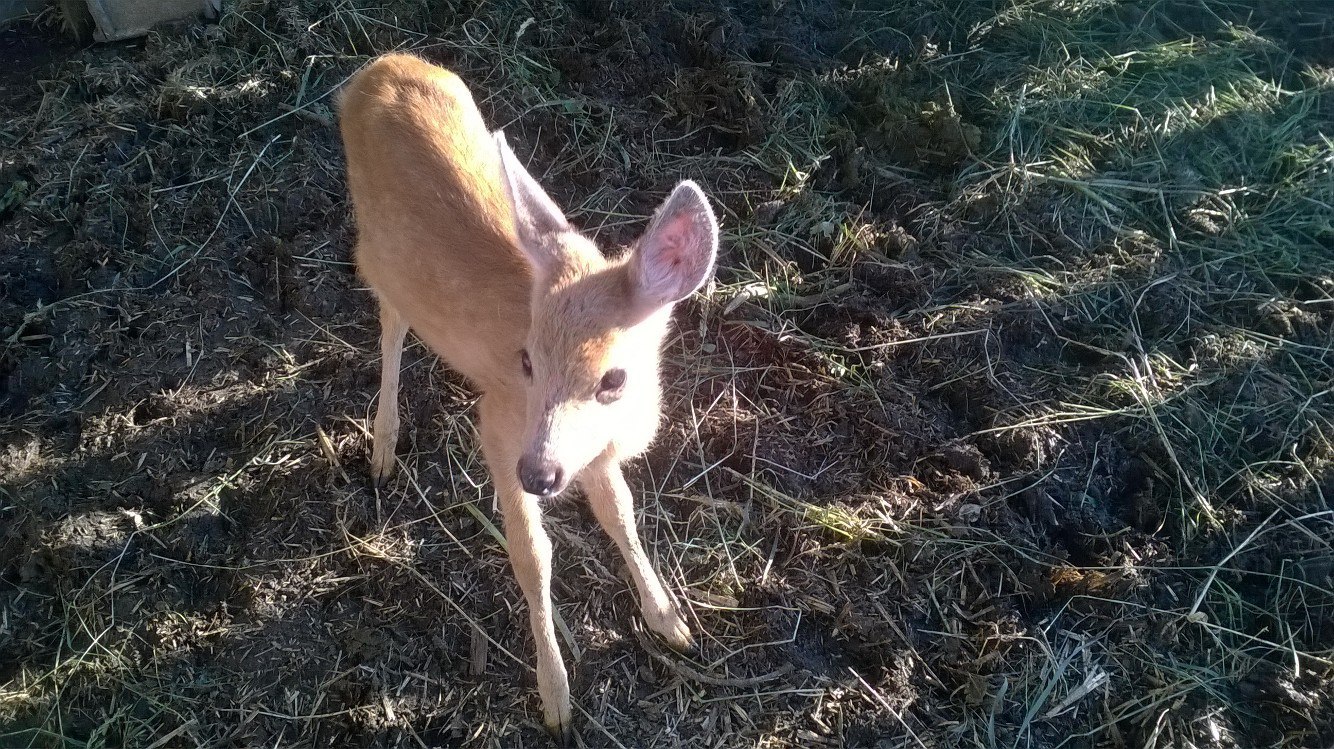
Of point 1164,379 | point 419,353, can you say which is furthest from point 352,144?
point 1164,379

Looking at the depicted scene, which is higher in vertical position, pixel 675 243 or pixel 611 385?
pixel 675 243

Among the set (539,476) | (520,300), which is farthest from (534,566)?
(520,300)

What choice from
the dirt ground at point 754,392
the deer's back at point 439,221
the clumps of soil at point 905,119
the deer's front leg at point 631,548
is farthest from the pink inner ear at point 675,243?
the clumps of soil at point 905,119

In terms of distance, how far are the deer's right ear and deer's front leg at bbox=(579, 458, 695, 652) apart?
86 cm

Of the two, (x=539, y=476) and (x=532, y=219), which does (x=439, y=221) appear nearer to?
(x=532, y=219)

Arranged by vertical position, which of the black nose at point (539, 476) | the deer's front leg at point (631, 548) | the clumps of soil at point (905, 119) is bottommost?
the deer's front leg at point (631, 548)

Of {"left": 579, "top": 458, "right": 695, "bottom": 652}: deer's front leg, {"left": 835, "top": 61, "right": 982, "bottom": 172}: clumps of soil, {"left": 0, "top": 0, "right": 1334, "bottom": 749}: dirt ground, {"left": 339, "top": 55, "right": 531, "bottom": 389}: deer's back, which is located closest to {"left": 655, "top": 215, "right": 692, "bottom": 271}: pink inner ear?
{"left": 339, "top": 55, "right": 531, "bottom": 389}: deer's back

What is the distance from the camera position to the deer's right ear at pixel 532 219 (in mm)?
2861

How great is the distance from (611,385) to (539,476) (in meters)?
0.44

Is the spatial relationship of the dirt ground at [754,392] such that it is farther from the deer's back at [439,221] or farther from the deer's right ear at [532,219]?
the deer's right ear at [532,219]

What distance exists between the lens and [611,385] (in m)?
2.78

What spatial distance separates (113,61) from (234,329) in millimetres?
2372

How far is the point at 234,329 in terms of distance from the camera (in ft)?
13.5

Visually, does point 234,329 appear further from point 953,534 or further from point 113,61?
point 953,534
